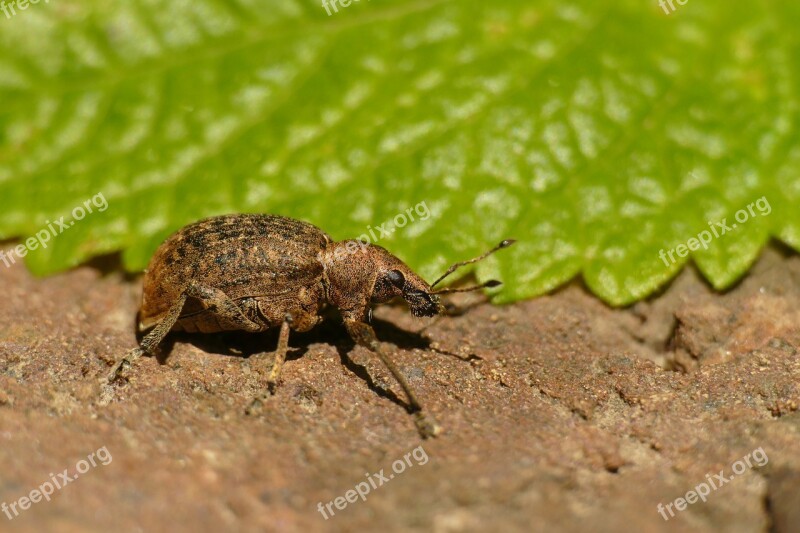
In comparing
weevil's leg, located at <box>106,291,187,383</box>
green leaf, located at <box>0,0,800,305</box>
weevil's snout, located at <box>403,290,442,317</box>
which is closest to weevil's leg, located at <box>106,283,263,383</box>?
weevil's leg, located at <box>106,291,187,383</box>

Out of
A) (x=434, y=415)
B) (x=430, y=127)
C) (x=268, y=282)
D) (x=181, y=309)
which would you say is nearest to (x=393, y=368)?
(x=434, y=415)

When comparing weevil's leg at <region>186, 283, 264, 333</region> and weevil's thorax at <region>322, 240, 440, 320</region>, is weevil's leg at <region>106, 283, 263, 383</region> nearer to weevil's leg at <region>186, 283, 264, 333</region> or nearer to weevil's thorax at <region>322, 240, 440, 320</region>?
weevil's leg at <region>186, 283, 264, 333</region>

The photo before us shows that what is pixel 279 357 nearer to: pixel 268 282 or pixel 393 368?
pixel 268 282

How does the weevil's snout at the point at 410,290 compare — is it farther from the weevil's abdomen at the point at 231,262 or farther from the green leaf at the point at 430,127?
the weevil's abdomen at the point at 231,262

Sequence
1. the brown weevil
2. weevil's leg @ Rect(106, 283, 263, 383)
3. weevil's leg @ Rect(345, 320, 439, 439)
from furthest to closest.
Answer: the brown weevil
weevil's leg @ Rect(106, 283, 263, 383)
weevil's leg @ Rect(345, 320, 439, 439)

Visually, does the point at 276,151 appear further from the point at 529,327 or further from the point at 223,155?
the point at 529,327

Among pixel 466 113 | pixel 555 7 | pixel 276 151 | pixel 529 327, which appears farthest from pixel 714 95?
pixel 276 151
